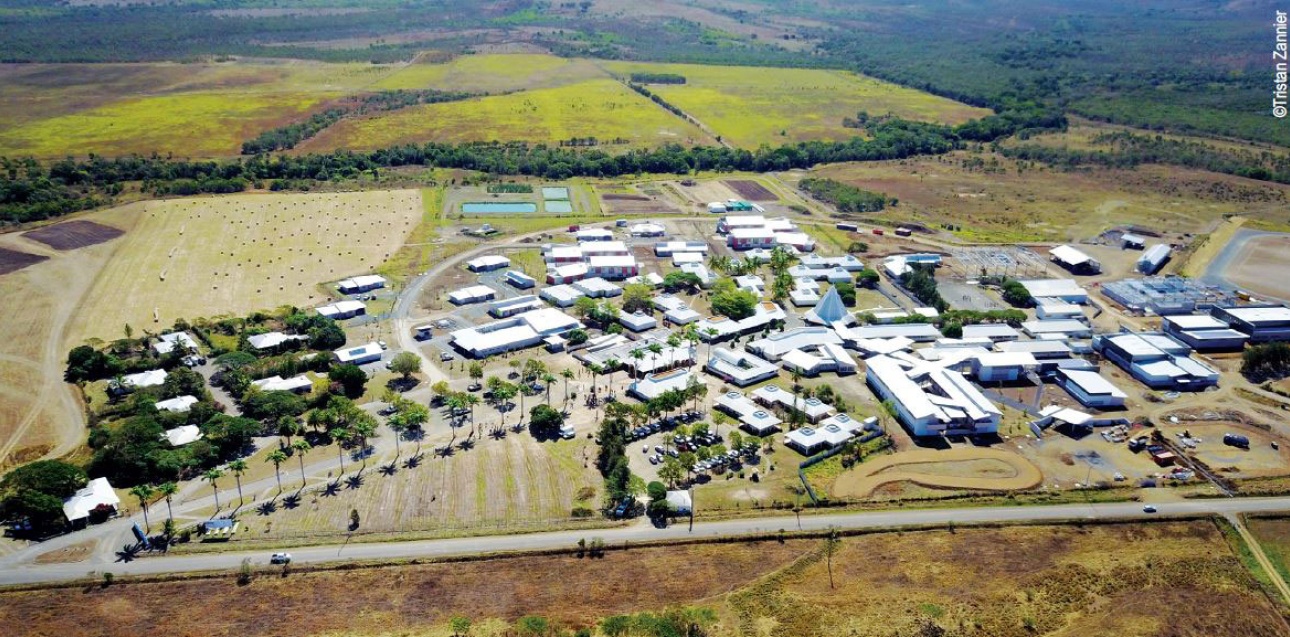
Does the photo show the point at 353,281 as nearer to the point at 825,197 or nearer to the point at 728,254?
the point at 728,254

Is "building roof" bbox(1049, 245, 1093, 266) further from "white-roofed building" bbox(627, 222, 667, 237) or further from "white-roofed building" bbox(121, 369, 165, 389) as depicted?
"white-roofed building" bbox(121, 369, 165, 389)

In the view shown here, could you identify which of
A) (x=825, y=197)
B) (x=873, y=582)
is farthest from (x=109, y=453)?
(x=825, y=197)

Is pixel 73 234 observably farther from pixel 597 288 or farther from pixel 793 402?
pixel 793 402

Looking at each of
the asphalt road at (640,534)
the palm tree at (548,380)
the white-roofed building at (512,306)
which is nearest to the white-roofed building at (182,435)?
the asphalt road at (640,534)

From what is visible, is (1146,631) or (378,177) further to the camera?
(378,177)

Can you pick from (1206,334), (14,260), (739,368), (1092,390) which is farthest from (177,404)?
(1206,334)

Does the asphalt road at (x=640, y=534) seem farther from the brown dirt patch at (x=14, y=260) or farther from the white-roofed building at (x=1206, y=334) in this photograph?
the brown dirt patch at (x=14, y=260)
